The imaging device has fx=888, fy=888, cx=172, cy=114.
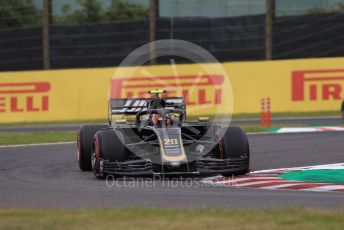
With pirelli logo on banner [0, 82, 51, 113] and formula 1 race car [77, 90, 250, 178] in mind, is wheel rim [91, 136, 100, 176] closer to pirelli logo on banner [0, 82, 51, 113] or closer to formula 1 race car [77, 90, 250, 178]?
formula 1 race car [77, 90, 250, 178]

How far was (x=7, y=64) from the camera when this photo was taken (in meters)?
31.0

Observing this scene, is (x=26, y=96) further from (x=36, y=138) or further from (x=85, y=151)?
(x=85, y=151)

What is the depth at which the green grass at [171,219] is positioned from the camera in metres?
8.05

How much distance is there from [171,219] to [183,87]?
69.9ft

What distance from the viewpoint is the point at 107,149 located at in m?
12.8

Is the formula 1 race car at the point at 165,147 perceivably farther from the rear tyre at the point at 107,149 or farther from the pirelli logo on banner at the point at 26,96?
the pirelli logo on banner at the point at 26,96

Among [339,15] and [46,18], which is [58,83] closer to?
[46,18]

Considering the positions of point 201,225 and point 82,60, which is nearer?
point 201,225

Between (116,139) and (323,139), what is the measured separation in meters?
7.55

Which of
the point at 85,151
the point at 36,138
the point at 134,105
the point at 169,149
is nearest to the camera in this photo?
the point at 169,149

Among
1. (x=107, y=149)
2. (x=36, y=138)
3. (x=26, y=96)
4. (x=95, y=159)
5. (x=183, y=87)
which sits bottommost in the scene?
(x=36, y=138)

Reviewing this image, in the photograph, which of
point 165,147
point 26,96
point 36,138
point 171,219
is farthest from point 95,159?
point 26,96

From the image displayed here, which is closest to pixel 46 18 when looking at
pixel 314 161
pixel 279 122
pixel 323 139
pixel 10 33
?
pixel 10 33

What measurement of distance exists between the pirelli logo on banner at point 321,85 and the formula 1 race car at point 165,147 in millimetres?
14838
